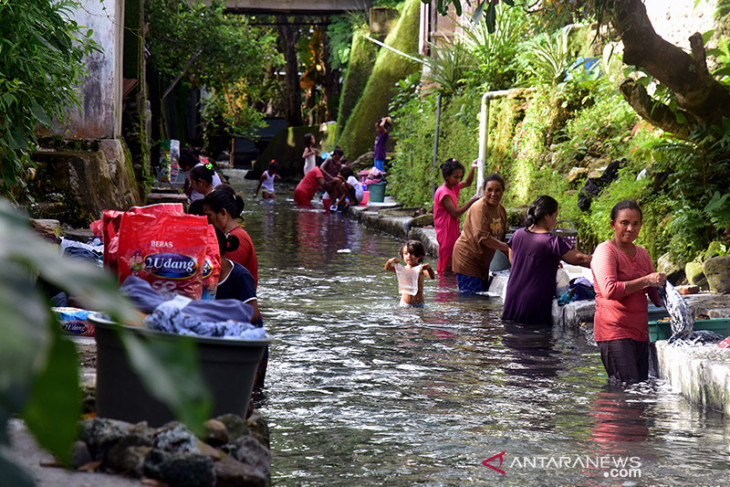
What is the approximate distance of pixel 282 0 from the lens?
3256 centimetres

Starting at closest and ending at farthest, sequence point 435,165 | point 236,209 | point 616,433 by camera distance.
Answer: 1. point 616,433
2. point 236,209
3. point 435,165

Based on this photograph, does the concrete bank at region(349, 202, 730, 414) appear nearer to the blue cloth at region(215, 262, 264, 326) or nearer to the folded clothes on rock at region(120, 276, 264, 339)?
the blue cloth at region(215, 262, 264, 326)

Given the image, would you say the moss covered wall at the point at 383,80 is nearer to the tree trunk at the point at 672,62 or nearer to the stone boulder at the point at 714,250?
the tree trunk at the point at 672,62

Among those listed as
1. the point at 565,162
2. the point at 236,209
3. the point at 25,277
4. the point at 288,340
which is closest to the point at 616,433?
the point at 236,209

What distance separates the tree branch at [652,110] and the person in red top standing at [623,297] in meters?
3.99

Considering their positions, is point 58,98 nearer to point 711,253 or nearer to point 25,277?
point 711,253

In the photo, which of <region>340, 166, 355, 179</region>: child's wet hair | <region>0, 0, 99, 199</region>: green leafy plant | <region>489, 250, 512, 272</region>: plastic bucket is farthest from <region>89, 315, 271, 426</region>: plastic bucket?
<region>340, 166, 355, 179</region>: child's wet hair

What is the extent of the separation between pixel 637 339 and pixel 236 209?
2.96 meters

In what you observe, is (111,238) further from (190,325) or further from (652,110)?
(652,110)

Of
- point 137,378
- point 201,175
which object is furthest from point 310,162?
point 137,378

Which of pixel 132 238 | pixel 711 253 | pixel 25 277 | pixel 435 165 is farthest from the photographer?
pixel 435 165

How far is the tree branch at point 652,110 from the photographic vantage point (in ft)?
33.2

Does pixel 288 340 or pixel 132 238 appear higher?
pixel 132 238

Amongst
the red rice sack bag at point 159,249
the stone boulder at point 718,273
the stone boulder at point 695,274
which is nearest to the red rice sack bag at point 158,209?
the red rice sack bag at point 159,249
